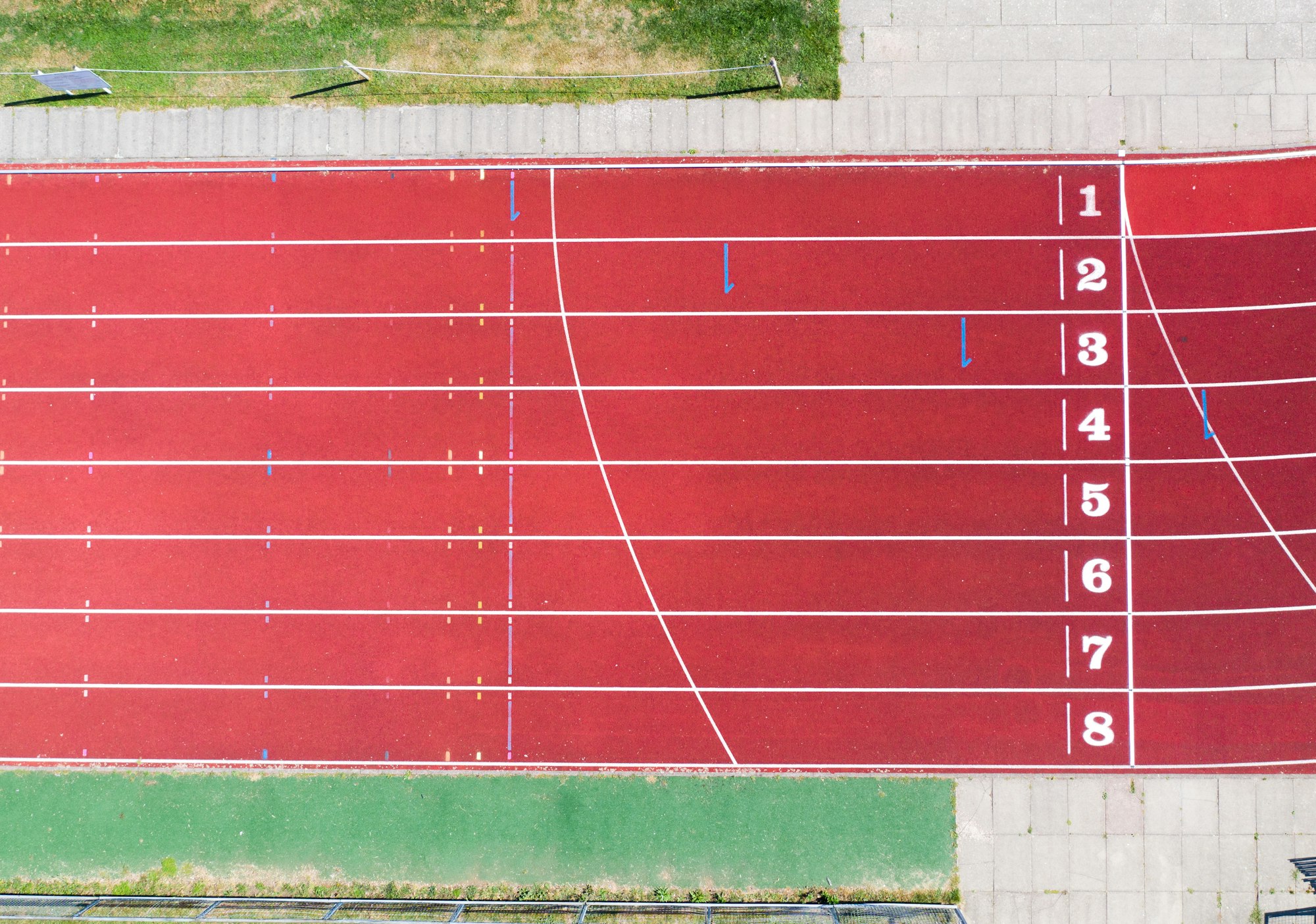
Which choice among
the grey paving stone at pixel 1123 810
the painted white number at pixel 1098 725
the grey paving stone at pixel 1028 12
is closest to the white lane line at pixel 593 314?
the grey paving stone at pixel 1028 12

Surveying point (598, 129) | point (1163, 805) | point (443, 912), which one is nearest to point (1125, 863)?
point (1163, 805)

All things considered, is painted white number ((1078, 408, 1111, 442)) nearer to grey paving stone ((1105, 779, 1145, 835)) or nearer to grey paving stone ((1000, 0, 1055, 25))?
grey paving stone ((1105, 779, 1145, 835))

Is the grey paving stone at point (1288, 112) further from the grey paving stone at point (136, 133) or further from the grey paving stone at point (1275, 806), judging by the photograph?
the grey paving stone at point (136, 133)

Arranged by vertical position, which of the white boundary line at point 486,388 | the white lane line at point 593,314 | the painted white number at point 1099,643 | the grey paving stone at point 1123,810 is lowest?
the grey paving stone at point 1123,810

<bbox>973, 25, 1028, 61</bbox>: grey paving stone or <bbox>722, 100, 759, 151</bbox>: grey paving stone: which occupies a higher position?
<bbox>973, 25, 1028, 61</bbox>: grey paving stone

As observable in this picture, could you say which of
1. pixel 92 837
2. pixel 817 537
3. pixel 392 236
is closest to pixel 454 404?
pixel 392 236

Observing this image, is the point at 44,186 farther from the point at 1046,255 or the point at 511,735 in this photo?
the point at 1046,255

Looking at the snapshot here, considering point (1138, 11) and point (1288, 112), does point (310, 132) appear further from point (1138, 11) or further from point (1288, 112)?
point (1288, 112)

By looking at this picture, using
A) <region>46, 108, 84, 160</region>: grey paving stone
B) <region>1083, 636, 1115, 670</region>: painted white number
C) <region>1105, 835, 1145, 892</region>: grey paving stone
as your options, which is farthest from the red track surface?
<region>1105, 835, 1145, 892</region>: grey paving stone
